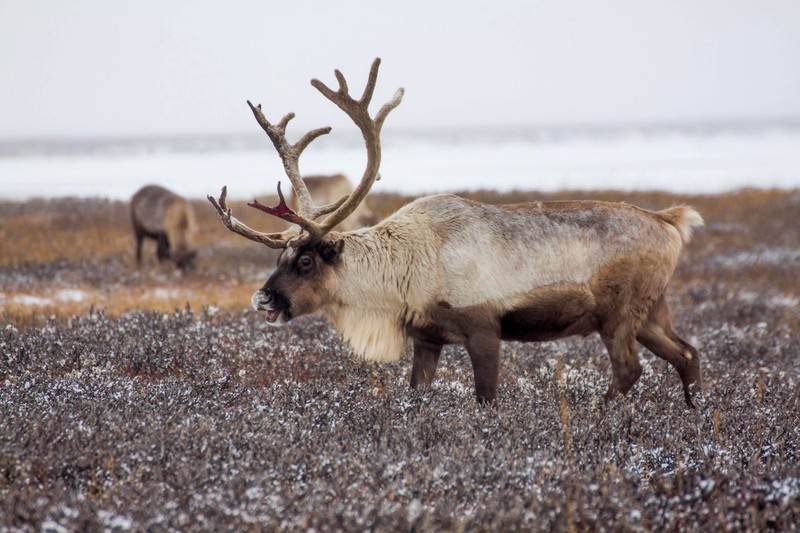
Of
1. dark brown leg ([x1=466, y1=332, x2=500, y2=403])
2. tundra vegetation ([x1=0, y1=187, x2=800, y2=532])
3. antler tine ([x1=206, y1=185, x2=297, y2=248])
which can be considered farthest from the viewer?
antler tine ([x1=206, y1=185, x2=297, y2=248])

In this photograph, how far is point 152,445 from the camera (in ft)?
11.6

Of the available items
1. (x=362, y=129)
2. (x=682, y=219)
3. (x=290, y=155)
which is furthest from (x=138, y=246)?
(x=682, y=219)

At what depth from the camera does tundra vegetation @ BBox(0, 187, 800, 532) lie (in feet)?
10.1

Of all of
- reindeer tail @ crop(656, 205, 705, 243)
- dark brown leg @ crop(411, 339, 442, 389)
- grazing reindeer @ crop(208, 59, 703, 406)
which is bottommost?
dark brown leg @ crop(411, 339, 442, 389)

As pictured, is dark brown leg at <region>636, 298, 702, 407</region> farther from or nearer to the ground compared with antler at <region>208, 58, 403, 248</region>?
nearer to the ground

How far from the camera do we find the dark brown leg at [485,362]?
4.86m

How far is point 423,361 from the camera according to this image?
5.27m

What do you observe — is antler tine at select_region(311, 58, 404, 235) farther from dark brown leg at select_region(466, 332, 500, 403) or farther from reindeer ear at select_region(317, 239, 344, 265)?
dark brown leg at select_region(466, 332, 500, 403)

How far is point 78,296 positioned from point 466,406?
6.88 m

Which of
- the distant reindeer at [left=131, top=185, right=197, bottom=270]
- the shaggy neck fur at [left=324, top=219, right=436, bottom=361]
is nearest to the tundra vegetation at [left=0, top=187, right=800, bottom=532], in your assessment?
the shaggy neck fur at [left=324, top=219, right=436, bottom=361]

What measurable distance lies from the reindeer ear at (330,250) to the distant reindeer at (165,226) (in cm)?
842

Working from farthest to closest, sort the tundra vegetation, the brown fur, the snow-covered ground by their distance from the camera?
the snow-covered ground < the brown fur < the tundra vegetation

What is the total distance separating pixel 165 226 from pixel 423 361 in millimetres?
9346

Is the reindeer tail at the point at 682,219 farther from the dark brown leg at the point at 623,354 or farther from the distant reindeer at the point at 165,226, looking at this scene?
the distant reindeer at the point at 165,226
